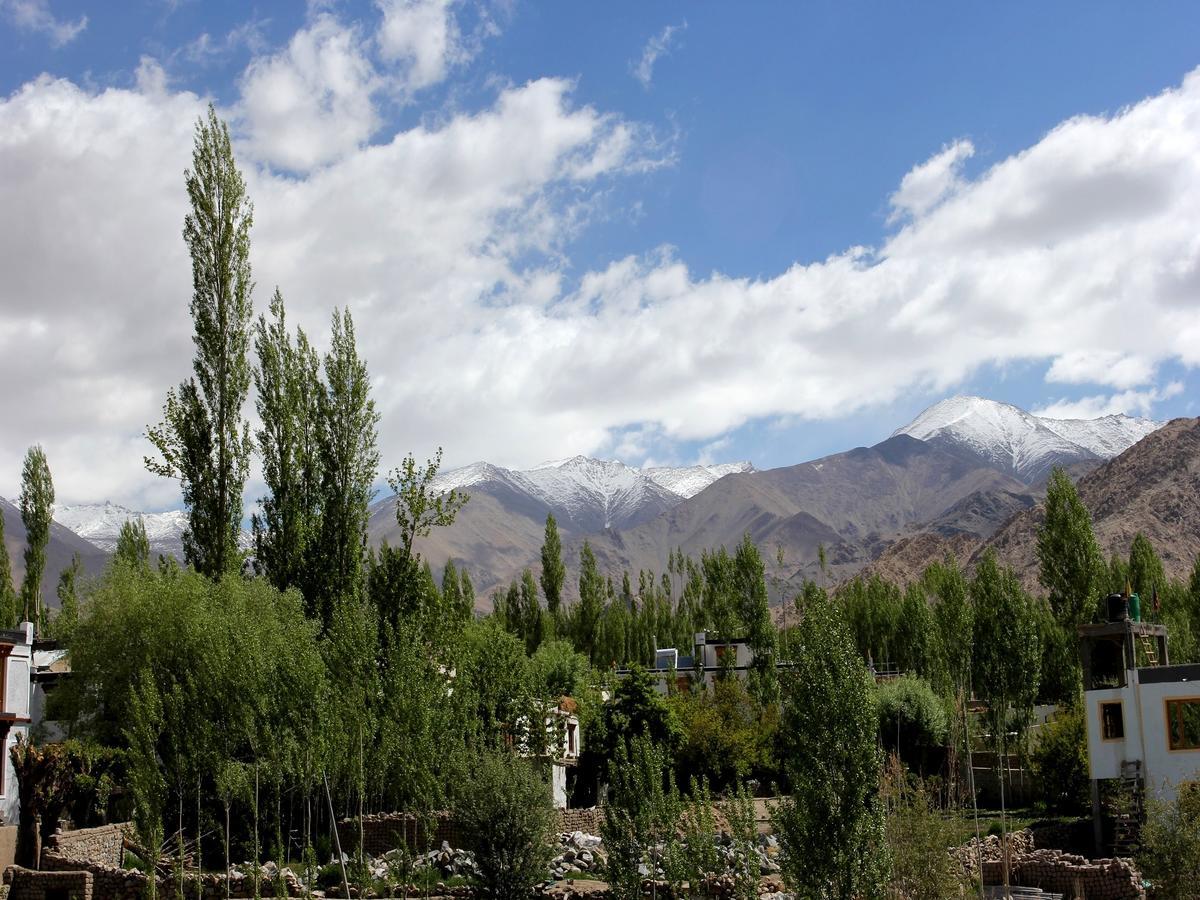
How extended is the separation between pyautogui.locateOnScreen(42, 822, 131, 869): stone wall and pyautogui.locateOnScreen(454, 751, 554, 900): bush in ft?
33.1

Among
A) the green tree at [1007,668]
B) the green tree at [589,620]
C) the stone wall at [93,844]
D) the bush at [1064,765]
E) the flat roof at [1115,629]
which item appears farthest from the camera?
the green tree at [589,620]

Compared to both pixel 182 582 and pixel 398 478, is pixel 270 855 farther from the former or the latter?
pixel 398 478

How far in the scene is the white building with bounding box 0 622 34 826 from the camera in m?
31.4

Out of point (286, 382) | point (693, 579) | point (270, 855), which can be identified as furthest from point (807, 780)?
point (693, 579)

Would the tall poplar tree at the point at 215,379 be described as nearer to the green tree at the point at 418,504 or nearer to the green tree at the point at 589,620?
the green tree at the point at 418,504

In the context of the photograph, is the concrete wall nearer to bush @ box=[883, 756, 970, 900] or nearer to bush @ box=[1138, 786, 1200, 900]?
bush @ box=[1138, 786, 1200, 900]

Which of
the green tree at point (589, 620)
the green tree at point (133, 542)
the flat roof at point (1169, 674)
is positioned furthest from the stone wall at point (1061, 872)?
the green tree at point (589, 620)

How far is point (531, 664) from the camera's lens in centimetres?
4541

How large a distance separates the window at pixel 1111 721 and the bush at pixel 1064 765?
6.08 m

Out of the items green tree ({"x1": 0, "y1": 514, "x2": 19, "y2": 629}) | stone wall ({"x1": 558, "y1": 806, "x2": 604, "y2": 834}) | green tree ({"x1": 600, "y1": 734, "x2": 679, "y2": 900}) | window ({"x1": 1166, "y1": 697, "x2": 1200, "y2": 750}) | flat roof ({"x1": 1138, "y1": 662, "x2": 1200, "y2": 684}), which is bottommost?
stone wall ({"x1": 558, "y1": 806, "x2": 604, "y2": 834})

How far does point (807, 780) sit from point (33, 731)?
30270 millimetres

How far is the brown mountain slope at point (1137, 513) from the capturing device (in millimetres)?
138625

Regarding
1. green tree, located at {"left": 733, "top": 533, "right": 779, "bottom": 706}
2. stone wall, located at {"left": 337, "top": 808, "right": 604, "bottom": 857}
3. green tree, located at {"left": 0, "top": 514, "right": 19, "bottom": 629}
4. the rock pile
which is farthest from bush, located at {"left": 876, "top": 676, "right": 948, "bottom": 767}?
green tree, located at {"left": 0, "top": 514, "right": 19, "bottom": 629}

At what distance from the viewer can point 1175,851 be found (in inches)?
874
